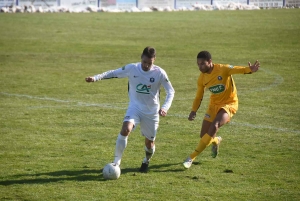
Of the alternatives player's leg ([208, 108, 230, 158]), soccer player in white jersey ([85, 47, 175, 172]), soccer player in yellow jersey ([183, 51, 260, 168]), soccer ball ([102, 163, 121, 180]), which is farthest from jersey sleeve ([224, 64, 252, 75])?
soccer ball ([102, 163, 121, 180])

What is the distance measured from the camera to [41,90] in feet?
63.3

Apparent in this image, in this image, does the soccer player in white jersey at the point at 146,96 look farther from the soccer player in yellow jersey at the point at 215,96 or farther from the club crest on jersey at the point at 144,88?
the soccer player in yellow jersey at the point at 215,96

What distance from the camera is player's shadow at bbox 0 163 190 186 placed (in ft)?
32.7

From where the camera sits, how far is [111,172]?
32.6 ft

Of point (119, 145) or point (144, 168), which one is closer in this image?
point (119, 145)

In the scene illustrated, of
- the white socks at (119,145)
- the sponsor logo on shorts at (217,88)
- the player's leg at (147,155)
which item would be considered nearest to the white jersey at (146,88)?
the player's leg at (147,155)

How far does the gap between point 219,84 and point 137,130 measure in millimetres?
3325

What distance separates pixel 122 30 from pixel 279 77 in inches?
647

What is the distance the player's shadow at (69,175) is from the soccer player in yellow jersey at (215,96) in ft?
1.54

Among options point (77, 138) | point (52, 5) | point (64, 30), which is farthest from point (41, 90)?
point (52, 5)

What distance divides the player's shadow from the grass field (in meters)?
0.02

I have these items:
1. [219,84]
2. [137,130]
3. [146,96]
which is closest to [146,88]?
[146,96]

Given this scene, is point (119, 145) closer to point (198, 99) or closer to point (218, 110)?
point (198, 99)

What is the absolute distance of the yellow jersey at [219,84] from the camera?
1118cm
